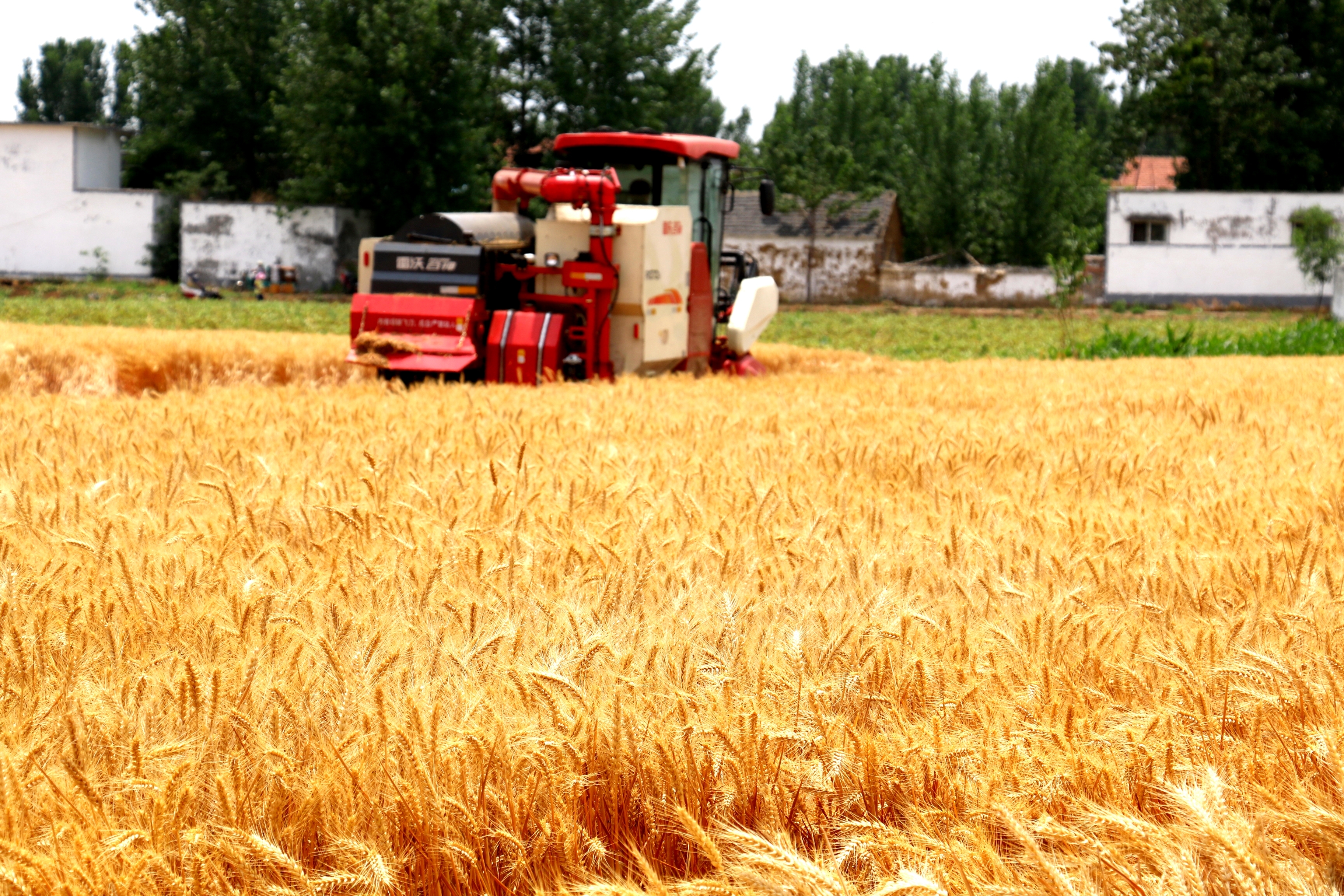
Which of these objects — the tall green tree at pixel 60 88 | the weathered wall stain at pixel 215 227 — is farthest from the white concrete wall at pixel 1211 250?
the tall green tree at pixel 60 88

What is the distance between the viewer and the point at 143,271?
42781 mm

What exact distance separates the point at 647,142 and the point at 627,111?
99.1 ft

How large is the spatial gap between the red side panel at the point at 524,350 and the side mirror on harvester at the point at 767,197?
2500 mm

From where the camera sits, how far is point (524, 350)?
36.0ft

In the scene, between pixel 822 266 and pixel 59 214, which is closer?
pixel 59 214

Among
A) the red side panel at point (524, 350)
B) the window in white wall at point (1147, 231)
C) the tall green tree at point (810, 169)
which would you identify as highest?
the tall green tree at point (810, 169)

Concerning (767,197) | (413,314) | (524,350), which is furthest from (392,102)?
(524,350)

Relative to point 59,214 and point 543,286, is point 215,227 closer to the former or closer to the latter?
point 59,214

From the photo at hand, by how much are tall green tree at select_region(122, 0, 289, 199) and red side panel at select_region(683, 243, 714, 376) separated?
35362 millimetres

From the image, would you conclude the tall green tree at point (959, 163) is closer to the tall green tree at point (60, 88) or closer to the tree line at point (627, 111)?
the tree line at point (627, 111)

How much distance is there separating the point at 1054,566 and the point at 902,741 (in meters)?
1.36

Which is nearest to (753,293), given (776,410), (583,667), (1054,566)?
(776,410)

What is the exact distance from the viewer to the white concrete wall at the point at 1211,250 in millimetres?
41812

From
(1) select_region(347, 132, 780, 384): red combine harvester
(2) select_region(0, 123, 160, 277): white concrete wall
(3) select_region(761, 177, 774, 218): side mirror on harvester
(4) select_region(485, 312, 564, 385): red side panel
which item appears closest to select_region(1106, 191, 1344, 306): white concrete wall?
(2) select_region(0, 123, 160, 277): white concrete wall
